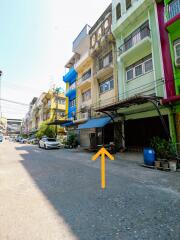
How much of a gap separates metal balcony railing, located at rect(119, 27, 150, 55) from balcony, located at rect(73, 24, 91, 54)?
8.65 metres

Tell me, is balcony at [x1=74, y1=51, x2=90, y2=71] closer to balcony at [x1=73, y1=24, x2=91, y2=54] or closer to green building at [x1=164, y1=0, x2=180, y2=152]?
balcony at [x1=73, y1=24, x2=91, y2=54]

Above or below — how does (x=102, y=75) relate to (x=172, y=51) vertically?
above

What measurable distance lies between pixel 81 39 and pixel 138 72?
522 inches

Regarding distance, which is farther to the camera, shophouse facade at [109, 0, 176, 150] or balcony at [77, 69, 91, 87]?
balcony at [77, 69, 91, 87]

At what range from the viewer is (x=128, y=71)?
1432 cm

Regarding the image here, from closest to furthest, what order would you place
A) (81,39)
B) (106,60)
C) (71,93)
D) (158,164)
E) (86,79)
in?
(158,164), (106,60), (86,79), (81,39), (71,93)

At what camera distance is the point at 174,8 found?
10.1 m

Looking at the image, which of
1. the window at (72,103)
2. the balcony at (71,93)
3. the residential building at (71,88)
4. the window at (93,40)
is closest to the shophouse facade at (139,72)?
the window at (93,40)

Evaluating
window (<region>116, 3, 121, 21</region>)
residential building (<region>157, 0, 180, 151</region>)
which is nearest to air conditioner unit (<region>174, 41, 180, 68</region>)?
residential building (<region>157, 0, 180, 151</region>)

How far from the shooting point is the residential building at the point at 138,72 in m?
10.9

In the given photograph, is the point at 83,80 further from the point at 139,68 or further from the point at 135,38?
the point at 139,68

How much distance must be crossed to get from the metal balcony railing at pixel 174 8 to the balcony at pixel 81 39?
42.0 feet

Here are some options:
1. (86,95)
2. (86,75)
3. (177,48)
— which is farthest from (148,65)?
(86,95)

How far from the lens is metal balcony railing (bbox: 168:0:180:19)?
9898 mm
